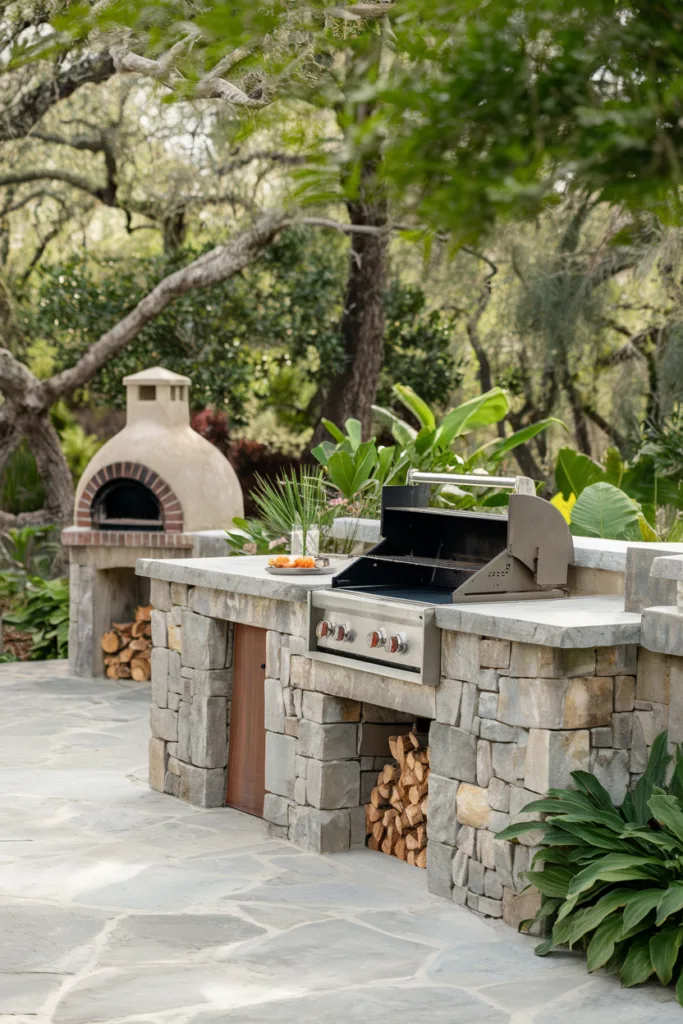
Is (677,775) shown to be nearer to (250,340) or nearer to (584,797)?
(584,797)

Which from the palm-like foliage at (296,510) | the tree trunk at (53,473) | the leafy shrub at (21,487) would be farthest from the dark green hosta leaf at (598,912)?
the leafy shrub at (21,487)

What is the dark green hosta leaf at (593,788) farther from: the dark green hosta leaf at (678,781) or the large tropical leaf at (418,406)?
the large tropical leaf at (418,406)

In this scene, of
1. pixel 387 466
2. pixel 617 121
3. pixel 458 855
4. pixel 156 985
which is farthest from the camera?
pixel 387 466

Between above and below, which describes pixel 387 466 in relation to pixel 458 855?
above

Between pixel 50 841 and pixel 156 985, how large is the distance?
1822 mm

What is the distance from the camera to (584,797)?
184 inches

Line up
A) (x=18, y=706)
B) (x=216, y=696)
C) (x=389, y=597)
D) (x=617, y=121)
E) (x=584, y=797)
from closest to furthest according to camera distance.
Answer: (x=617, y=121)
(x=584, y=797)
(x=389, y=597)
(x=216, y=696)
(x=18, y=706)

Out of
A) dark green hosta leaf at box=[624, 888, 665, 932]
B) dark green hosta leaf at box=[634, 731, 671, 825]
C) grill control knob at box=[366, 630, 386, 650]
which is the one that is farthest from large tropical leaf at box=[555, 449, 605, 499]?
dark green hosta leaf at box=[624, 888, 665, 932]

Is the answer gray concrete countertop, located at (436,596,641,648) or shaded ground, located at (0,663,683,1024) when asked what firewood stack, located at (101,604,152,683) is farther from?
gray concrete countertop, located at (436,596,641,648)

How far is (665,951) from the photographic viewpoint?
4203 mm

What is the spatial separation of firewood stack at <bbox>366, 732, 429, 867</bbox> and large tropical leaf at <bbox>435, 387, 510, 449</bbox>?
2788 mm

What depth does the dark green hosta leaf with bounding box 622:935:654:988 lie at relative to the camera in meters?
4.24

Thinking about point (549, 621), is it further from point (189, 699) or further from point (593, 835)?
point (189, 699)

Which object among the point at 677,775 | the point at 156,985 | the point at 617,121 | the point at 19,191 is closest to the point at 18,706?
the point at 156,985
